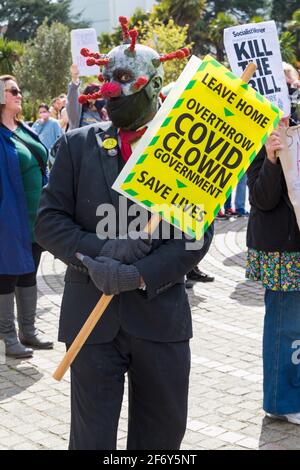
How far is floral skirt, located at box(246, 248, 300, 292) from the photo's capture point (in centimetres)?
406

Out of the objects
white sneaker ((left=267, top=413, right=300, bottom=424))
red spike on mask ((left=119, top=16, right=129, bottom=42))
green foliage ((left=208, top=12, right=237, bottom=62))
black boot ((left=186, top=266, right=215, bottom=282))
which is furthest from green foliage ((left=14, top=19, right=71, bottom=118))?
red spike on mask ((left=119, top=16, right=129, bottom=42))

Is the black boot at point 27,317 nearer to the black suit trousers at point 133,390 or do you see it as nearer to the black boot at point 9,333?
the black boot at point 9,333

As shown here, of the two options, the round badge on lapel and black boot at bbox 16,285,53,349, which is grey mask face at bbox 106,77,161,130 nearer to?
the round badge on lapel

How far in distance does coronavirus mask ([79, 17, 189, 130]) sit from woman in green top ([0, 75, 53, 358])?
8.80 ft

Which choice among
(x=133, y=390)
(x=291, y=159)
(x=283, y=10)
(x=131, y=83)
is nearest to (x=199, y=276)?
(x=291, y=159)

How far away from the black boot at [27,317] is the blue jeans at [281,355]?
2062 millimetres

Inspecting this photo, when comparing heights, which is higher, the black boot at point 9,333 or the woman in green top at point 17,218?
the woman in green top at point 17,218

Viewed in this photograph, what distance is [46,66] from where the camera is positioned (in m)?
34.7

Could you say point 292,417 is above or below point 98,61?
below

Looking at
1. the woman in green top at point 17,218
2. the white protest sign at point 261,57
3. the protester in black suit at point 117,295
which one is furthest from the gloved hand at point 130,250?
the woman in green top at point 17,218

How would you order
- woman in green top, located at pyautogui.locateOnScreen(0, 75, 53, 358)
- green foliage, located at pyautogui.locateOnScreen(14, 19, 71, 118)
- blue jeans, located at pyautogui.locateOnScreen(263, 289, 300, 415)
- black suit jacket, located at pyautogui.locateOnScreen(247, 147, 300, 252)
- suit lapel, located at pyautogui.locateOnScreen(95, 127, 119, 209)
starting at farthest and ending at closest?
green foliage, located at pyautogui.locateOnScreen(14, 19, 71, 118) < woman in green top, located at pyautogui.locateOnScreen(0, 75, 53, 358) < blue jeans, located at pyautogui.locateOnScreen(263, 289, 300, 415) < black suit jacket, located at pyautogui.locateOnScreen(247, 147, 300, 252) < suit lapel, located at pyautogui.locateOnScreen(95, 127, 119, 209)

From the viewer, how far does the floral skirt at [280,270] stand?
4059 mm

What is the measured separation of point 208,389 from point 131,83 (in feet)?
8.38

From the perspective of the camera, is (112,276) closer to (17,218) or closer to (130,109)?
(130,109)
